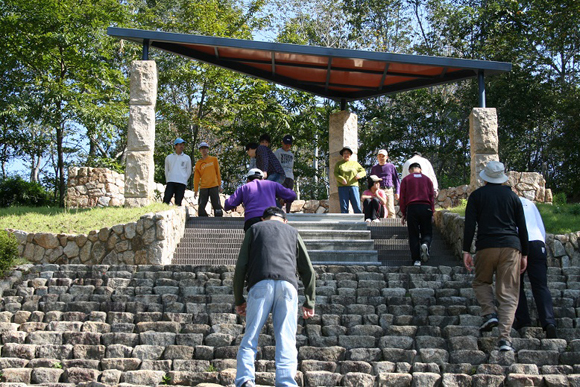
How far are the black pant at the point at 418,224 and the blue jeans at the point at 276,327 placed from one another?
491cm

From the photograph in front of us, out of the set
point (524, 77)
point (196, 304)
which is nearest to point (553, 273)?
point (196, 304)

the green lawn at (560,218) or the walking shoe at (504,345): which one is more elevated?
the green lawn at (560,218)

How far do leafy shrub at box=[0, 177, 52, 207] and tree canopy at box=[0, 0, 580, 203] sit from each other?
0.85 m

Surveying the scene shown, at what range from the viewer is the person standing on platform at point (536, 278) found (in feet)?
23.7

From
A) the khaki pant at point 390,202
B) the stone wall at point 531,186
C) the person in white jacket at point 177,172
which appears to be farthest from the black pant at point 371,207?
the stone wall at point 531,186

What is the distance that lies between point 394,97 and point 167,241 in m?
16.2

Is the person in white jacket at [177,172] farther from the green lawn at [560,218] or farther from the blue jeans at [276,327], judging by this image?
the blue jeans at [276,327]

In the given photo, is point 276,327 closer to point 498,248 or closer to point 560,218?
point 498,248

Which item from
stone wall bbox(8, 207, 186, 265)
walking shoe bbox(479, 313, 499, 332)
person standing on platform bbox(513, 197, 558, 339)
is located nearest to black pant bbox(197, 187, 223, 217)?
stone wall bbox(8, 207, 186, 265)

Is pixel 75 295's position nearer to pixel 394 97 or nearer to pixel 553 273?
pixel 553 273

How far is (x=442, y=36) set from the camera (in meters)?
26.2

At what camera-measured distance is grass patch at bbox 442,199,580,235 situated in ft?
37.2

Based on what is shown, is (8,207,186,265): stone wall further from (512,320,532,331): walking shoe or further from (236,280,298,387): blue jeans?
(512,320,532,331): walking shoe

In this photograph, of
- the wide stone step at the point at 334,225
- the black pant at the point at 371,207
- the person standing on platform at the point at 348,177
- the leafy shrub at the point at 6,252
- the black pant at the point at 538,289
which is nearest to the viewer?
the black pant at the point at 538,289
